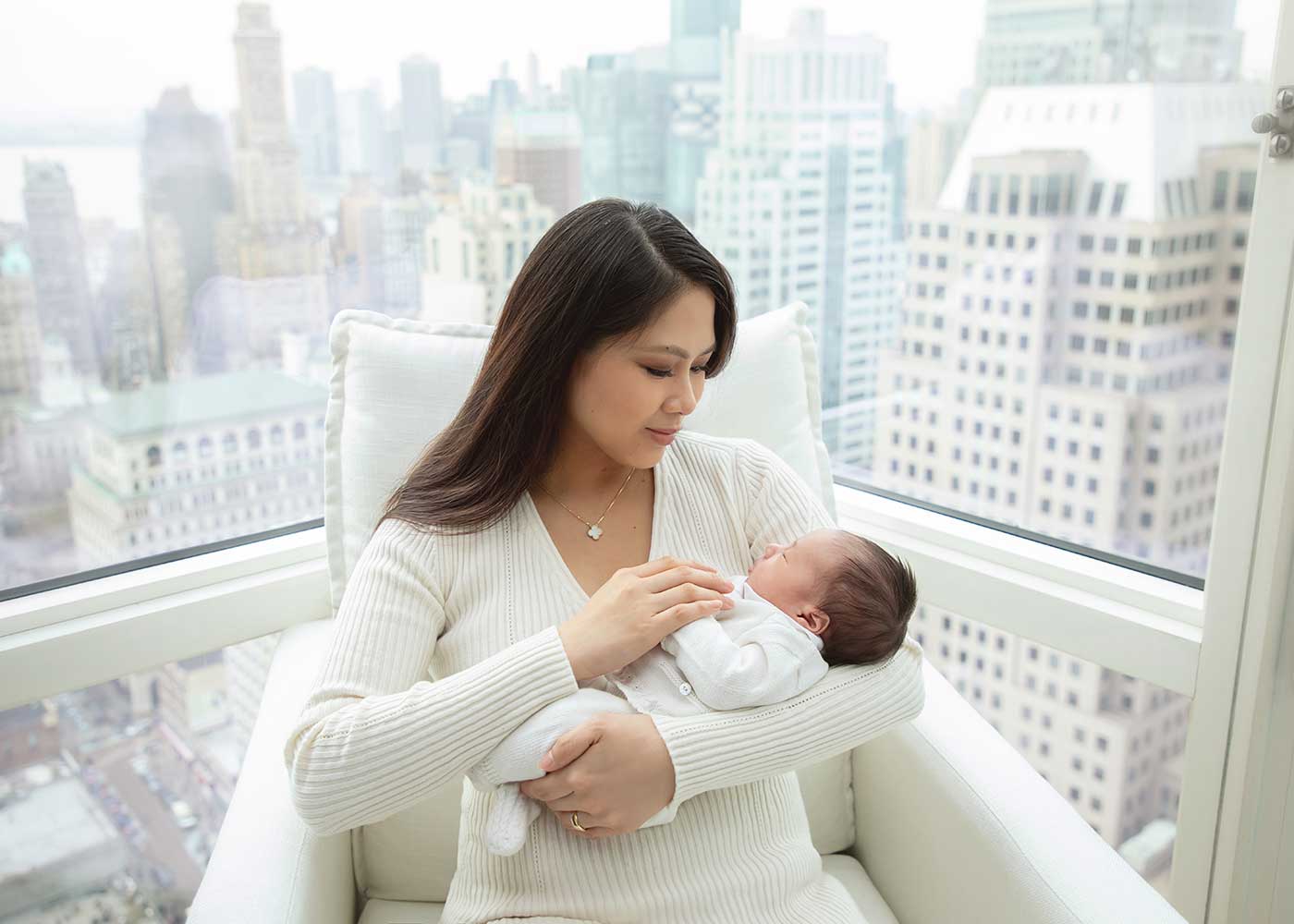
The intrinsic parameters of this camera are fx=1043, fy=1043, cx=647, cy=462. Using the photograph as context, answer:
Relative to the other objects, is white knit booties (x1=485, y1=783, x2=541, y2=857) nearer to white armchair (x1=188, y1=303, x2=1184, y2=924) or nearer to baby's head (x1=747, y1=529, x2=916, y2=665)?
white armchair (x1=188, y1=303, x2=1184, y2=924)

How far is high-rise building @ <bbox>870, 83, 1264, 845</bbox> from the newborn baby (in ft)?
2.69

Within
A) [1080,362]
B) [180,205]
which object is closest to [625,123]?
[180,205]

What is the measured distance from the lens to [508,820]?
1163 mm

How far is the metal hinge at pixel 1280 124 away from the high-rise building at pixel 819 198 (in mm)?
864

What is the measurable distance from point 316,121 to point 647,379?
105cm

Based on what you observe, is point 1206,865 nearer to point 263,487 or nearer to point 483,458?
point 483,458

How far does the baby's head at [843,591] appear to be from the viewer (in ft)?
4.03

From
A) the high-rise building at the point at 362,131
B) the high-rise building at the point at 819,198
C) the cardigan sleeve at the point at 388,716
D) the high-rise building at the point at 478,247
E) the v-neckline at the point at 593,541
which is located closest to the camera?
the cardigan sleeve at the point at 388,716

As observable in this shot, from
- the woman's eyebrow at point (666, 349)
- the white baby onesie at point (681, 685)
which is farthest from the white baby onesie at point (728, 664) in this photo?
the woman's eyebrow at point (666, 349)

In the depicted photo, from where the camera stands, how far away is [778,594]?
1.27 meters

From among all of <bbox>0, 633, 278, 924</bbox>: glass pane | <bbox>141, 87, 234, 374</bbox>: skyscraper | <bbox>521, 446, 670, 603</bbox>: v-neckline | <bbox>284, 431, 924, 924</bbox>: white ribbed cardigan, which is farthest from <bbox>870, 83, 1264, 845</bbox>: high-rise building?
<bbox>0, 633, 278, 924</bbox>: glass pane

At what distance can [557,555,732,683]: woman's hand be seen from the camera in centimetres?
119

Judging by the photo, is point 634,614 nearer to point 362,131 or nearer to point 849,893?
point 849,893

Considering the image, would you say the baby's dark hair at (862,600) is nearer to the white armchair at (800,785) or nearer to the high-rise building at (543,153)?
the white armchair at (800,785)
